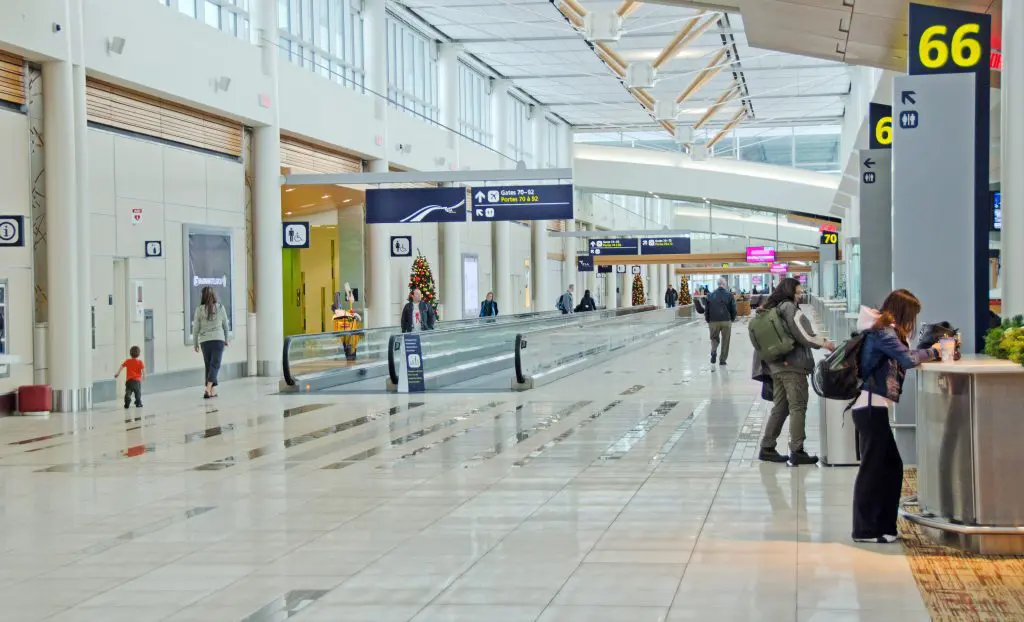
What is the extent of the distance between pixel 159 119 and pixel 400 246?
10377 mm

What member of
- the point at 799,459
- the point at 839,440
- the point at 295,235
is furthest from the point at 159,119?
the point at 839,440

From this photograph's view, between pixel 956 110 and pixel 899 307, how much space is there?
3.41m

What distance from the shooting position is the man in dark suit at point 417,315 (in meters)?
25.2

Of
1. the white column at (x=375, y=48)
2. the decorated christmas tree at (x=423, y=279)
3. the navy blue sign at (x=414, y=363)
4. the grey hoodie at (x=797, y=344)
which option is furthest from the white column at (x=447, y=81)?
the grey hoodie at (x=797, y=344)

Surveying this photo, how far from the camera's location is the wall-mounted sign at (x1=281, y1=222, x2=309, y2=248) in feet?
77.6

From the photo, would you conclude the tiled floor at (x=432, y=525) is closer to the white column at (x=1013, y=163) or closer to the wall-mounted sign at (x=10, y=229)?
the white column at (x=1013, y=163)

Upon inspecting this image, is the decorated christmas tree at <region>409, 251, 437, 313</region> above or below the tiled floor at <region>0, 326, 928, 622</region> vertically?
above

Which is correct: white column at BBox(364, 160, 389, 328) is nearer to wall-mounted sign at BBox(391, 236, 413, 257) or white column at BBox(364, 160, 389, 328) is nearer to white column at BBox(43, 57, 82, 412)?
wall-mounted sign at BBox(391, 236, 413, 257)

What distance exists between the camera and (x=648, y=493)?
8.88 meters

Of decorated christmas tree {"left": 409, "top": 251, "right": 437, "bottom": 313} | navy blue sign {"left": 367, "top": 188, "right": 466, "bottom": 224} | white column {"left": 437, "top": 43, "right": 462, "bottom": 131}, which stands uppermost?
white column {"left": 437, "top": 43, "right": 462, "bottom": 131}

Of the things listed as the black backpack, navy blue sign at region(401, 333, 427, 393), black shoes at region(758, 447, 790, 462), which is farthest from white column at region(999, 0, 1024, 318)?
navy blue sign at region(401, 333, 427, 393)

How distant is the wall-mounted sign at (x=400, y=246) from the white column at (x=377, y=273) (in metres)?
0.19

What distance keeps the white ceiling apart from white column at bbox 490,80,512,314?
0.72m

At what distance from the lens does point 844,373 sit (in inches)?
274
